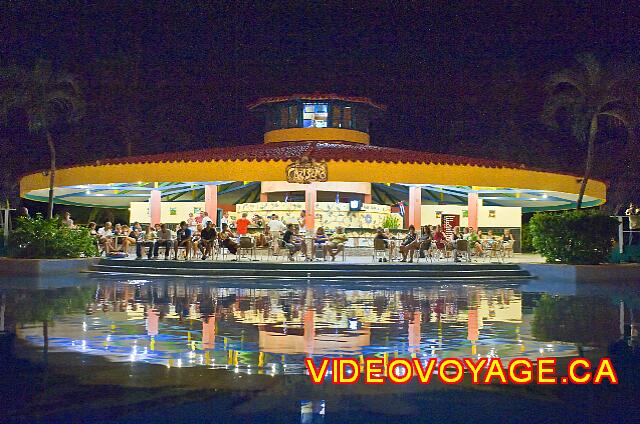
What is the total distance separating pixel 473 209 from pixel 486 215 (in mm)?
1840

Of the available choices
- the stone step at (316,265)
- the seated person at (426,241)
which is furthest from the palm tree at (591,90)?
the stone step at (316,265)

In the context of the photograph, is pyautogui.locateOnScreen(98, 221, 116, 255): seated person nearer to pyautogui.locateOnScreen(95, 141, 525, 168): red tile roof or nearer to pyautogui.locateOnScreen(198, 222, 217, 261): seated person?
pyautogui.locateOnScreen(95, 141, 525, 168): red tile roof

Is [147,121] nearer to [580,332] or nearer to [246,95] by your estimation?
[246,95]

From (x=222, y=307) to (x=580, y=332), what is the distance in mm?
5986

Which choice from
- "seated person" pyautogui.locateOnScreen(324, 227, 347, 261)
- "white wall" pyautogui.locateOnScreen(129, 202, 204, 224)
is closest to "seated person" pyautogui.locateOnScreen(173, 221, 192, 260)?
"seated person" pyautogui.locateOnScreen(324, 227, 347, 261)

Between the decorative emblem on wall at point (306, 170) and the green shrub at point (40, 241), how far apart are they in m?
7.77

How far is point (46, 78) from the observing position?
30.5 m

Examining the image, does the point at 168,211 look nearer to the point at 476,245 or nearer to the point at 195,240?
the point at 195,240

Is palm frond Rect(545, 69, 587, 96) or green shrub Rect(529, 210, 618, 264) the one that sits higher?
palm frond Rect(545, 69, 587, 96)

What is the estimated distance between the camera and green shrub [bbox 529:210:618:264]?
2302cm

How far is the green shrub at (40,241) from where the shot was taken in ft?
80.2

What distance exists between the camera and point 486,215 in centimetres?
3397

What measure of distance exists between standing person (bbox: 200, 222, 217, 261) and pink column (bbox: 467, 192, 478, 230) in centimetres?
1178

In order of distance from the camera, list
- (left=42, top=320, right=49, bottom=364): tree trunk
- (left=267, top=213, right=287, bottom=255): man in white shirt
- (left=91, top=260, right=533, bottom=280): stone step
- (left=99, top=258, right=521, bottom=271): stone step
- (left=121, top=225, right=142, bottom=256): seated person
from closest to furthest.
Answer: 1. (left=42, top=320, right=49, bottom=364): tree trunk
2. (left=91, top=260, right=533, bottom=280): stone step
3. (left=99, top=258, right=521, bottom=271): stone step
4. (left=267, top=213, right=287, bottom=255): man in white shirt
5. (left=121, top=225, right=142, bottom=256): seated person
